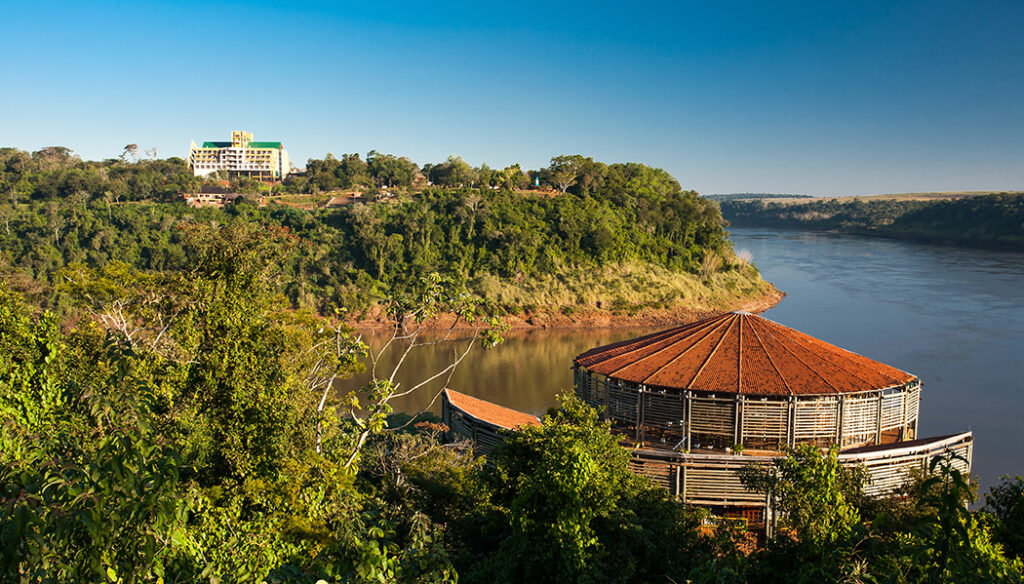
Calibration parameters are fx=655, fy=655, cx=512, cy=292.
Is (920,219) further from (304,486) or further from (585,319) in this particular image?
(304,486)

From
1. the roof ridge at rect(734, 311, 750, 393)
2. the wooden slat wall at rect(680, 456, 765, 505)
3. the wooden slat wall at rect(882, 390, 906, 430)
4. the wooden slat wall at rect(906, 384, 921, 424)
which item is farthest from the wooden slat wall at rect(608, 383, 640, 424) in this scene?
the wooden slat wall at rect(906, 384, 921, 424)

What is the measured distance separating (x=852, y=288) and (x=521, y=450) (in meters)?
51.5

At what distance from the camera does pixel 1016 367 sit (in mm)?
29812

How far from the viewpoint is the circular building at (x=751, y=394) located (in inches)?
556

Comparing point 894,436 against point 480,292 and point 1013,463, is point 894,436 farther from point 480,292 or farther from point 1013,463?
point 480,292

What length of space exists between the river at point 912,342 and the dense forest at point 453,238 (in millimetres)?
6084

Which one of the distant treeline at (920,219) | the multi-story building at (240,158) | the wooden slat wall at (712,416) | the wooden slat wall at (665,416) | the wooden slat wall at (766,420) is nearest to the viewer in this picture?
the wooden slat wall at (766,420)

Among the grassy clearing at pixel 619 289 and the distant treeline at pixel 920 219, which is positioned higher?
the distant treeline at pixel 920 219

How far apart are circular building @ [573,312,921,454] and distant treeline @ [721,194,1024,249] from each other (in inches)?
3049

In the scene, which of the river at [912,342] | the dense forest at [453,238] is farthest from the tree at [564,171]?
the river at [912,342]

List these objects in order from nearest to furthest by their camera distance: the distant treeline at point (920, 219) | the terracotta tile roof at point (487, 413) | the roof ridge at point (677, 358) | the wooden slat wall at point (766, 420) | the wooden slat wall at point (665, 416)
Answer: the wooden slat wall at point (766, 420)
the wooden slat wall at point (665, 416)
the roof ridge at point (677, 358)
the terracotta tile roof at point (487, 413)
the distant treeline at point (920, 219)

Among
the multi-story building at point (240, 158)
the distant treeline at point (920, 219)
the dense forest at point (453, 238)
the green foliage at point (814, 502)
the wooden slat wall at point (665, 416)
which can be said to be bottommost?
the wooden slat wall at point (665, 416)

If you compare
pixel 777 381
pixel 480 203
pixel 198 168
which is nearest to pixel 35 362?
pixel 777 381

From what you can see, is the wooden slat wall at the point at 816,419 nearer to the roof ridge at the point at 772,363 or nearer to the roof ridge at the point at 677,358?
the roof ridge at the point at 772,363
